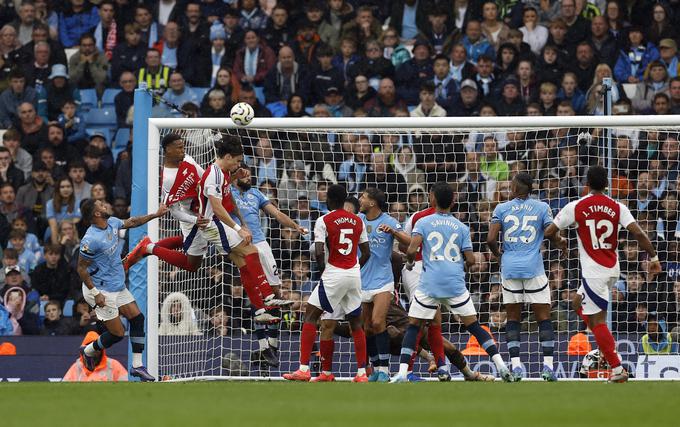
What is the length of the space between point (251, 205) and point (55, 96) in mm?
6717

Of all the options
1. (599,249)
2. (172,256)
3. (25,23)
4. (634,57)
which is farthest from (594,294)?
(25,23)

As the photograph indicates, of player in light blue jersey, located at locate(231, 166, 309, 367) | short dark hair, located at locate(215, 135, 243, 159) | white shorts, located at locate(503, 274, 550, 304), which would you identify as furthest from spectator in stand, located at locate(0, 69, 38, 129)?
white shorts, located at locate(503, 274, 550, 304)

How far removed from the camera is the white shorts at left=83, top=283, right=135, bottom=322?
1432cm

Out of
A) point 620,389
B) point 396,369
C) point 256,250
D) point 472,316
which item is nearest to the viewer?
point 620,389

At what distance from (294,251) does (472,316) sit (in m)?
4.10

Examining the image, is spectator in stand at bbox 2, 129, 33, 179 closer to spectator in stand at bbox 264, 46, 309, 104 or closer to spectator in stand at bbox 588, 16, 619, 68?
spectator in stand at bbox 264, 46, 309, 104

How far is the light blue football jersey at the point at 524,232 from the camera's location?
14.0m

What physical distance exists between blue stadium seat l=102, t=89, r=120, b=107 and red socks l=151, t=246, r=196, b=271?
22.1 feet

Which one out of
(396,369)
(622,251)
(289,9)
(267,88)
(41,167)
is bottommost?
(396,369)

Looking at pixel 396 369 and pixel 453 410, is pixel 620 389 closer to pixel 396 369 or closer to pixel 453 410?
pixel 453 410

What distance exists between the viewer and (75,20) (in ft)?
72.0

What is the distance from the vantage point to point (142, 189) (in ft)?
50.6

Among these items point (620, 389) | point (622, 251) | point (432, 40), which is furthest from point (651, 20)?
point (620, 389)

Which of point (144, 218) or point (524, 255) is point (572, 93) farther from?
point (144, 218)
